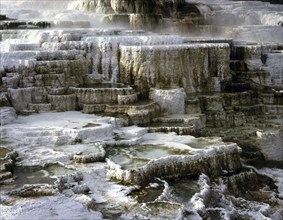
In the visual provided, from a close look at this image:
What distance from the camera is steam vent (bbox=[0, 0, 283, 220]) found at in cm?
950

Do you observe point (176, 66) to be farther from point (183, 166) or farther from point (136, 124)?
point (183, 166)

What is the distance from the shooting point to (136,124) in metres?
13.3

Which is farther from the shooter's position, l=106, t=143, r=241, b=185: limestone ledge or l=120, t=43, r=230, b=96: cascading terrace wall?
l=120, t=43, r=230, b=96: cascading terrace wall

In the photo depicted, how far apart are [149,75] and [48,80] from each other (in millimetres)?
2956

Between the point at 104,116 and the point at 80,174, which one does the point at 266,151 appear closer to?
the point at 104,116

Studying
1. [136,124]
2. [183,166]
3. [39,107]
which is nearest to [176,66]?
[136,124]

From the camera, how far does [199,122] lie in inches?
543

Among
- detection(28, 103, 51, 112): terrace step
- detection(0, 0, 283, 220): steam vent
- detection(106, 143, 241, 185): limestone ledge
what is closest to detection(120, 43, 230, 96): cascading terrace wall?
detection(0, 0, 283, 220): steam vent

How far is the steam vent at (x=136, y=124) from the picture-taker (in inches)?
374

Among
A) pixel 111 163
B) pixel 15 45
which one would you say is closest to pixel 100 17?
pixel 15 45

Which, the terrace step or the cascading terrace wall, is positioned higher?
the cascading terrace wall

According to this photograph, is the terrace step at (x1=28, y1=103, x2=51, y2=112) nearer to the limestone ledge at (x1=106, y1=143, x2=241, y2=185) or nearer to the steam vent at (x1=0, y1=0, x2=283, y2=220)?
the steam vent at (x1=0, y1=0, x2=283, y2=220)

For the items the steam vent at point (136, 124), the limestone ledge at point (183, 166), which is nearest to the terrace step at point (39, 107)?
the steam vent at point (136, 124)

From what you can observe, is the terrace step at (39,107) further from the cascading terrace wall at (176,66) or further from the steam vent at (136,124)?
the cascading terrace wall at (176,66)
